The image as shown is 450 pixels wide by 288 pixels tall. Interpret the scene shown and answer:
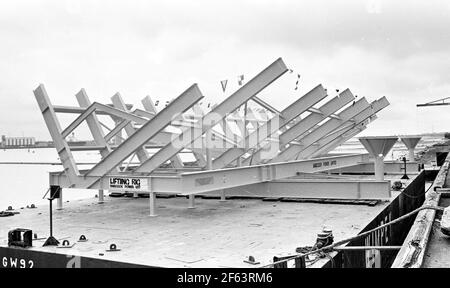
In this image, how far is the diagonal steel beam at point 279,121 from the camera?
1653 centimetres

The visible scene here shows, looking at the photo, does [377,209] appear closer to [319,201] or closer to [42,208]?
[319,201]

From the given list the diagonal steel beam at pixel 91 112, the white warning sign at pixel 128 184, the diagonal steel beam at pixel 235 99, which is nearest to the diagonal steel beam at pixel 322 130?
the diagonal steel beam at pixel 235 99

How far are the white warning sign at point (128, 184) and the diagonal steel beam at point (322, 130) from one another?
8.93 metres

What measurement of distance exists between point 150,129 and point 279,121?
6344mm

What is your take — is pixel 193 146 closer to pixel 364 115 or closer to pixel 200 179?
pixel 200 179

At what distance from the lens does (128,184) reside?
13.0 metres

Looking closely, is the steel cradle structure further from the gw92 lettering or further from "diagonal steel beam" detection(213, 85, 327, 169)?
Answer: the gw92 lettering

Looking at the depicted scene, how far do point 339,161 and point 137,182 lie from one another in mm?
12515

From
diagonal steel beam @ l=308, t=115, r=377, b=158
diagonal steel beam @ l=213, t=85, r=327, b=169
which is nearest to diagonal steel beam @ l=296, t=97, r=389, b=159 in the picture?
diagonal steel beam @ l=308, t=115, r=377, b=158

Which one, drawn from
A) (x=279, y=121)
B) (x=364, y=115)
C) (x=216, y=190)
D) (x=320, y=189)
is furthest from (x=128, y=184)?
(x=364, y=115)

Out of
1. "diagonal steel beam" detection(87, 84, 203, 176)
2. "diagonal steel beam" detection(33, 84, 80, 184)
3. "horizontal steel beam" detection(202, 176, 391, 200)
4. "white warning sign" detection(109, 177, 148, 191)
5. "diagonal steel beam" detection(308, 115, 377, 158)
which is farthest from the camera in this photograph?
"diagonal steel beam" detection(308, 115, 377, 158)

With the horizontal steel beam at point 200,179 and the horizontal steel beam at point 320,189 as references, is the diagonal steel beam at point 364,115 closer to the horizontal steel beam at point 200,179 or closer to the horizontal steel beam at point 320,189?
the horizontal steel beam at point 200,179

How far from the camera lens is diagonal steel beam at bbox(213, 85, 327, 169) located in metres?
16.5

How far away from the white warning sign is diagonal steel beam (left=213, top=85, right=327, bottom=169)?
15.0 feet
